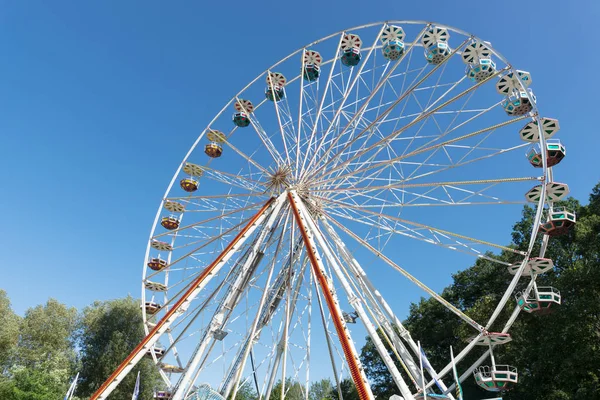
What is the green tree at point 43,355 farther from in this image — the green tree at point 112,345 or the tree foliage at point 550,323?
the tree foliage at point 550,323

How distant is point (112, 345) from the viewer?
38.1m

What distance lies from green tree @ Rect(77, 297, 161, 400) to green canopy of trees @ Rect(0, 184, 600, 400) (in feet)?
0.28

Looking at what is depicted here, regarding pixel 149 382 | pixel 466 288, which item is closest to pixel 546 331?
pixel 466 288

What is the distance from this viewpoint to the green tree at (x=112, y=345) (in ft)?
123

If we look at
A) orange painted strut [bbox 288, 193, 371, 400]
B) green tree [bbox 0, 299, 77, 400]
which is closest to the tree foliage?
orange painted strut [bbox 288, 193, 371, 400]

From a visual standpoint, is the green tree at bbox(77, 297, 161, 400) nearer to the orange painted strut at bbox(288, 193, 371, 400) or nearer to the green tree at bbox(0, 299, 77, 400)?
the green tree at bbox(0, 299, 77, 400)

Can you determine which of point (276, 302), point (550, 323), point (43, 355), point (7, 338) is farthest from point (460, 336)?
point (7, 338)

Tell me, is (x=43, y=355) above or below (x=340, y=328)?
above

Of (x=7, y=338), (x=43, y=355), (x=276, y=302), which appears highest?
(x=7, y=338)

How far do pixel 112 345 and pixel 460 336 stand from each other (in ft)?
94.1

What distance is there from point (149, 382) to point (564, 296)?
3284cm

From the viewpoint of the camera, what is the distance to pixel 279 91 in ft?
70.6

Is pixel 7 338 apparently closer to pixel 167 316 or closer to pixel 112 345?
pixel 112 345

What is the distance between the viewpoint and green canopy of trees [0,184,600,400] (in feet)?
74.3
